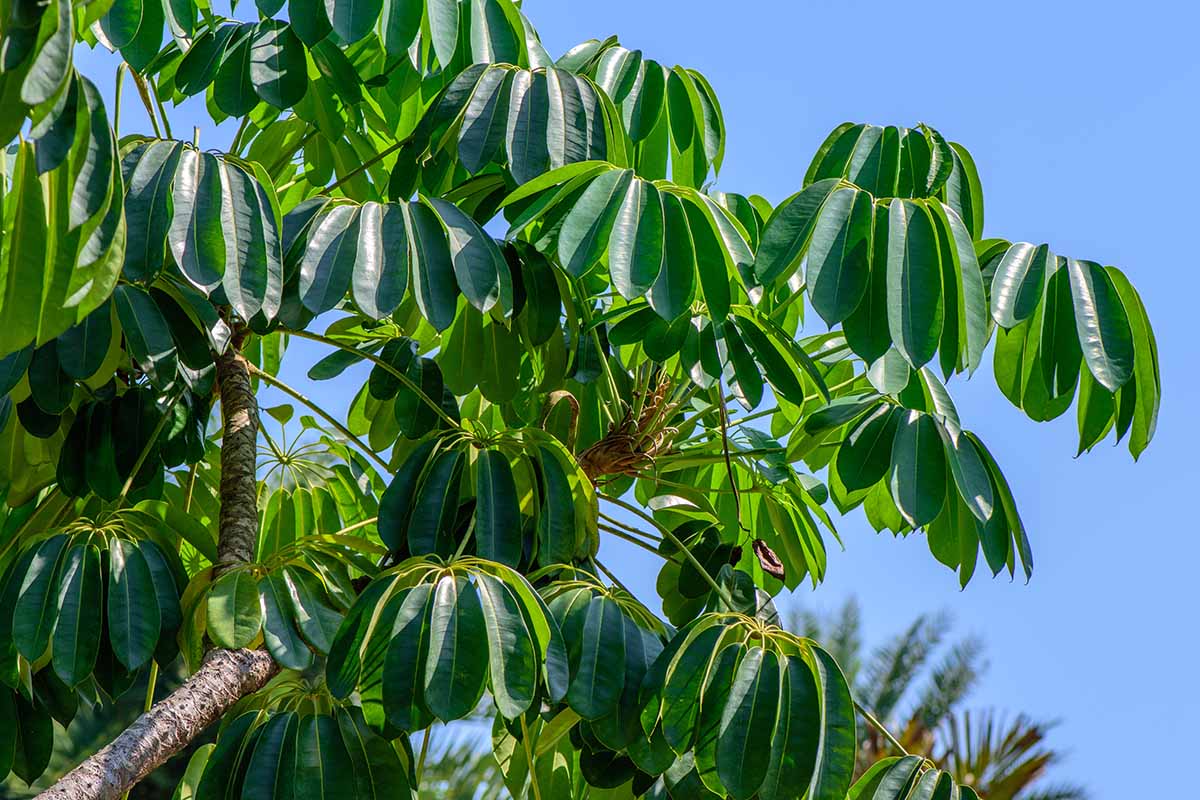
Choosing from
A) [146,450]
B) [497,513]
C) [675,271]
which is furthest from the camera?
[146,450]

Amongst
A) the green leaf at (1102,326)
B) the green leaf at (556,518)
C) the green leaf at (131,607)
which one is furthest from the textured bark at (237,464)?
the green leaf at (1102,326)

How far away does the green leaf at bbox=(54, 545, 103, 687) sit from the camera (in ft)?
5.96

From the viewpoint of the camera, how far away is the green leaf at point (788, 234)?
5.88 feet

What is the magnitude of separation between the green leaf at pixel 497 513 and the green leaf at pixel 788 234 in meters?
0.52

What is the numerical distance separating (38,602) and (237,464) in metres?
0.41

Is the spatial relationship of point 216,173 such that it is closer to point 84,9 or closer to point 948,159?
point 84,9

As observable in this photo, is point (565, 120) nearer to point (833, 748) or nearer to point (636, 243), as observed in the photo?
point (636, 243)

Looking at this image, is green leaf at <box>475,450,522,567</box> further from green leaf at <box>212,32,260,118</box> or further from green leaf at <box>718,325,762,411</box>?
green leaf at <box>212,32,260,118</box>

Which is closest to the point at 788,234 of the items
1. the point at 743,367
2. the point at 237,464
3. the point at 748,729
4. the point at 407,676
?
the point at 743,367

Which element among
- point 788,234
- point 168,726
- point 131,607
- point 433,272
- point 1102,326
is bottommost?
point 168,726

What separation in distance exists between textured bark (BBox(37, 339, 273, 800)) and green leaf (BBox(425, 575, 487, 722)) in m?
0.35

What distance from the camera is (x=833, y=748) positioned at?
1812 mm

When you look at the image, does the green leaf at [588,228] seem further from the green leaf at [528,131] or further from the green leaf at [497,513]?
the green leaf at [497,513]

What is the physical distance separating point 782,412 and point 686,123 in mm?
687
